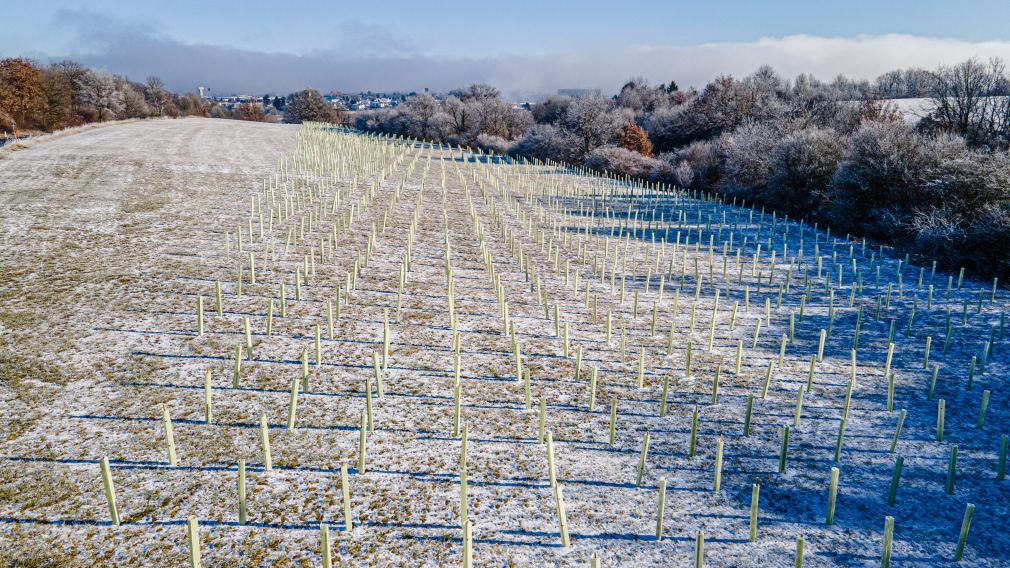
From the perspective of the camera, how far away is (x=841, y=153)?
26891mm

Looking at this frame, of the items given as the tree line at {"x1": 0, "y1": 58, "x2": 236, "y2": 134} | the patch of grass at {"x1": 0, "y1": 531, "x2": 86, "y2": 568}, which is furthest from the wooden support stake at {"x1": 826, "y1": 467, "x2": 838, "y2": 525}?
the tree line at {"x1": 0, "y1": 58, "x2": 236, "y2": 134}

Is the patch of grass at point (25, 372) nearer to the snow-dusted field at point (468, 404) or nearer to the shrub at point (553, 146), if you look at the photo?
the snow-dusted field at point (468, 404)

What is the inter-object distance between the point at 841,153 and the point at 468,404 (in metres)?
25.4

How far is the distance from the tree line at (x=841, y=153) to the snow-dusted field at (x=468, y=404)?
101 inches

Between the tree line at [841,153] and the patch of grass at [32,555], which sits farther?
the tree line at [841,153]

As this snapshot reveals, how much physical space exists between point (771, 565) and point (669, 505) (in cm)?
117

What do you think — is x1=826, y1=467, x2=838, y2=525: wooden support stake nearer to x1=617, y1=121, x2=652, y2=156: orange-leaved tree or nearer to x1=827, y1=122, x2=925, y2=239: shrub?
x1=827, y1=122, x2=925, y2=239: shrub

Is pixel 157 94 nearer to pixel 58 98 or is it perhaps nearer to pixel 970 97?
pixel 58 98

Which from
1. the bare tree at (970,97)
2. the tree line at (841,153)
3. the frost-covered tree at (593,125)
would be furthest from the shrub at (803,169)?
the frost-covered tree at (593,125)

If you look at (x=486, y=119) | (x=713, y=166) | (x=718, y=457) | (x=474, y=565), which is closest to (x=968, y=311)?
(x=718, y=457)

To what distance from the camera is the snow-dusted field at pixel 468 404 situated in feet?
19.5

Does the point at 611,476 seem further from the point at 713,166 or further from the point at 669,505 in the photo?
the point at 713,166

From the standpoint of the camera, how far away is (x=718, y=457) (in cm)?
662

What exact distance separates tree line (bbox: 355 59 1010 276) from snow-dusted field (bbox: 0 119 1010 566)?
8.39 ft
